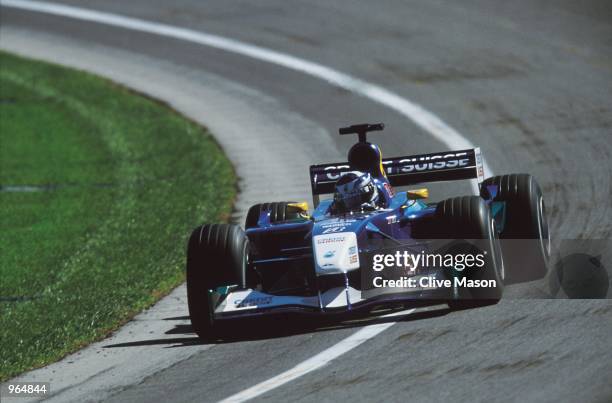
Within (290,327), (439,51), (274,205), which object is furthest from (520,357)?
(439,51)

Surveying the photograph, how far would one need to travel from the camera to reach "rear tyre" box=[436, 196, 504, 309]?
11.2 metres

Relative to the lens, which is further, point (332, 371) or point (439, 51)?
point (439, 51)

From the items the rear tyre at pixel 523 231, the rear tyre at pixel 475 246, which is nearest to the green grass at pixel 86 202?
the rear tyre at pixel 475 246

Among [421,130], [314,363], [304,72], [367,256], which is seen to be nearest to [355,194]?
[367,256]

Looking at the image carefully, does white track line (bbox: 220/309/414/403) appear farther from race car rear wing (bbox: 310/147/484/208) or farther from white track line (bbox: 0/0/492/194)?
white track line (bbox: 0/0/492/194)

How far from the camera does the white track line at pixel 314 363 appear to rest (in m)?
9.20

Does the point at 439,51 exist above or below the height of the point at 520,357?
above

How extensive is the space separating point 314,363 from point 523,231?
11.8ft

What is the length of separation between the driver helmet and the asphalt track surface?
1.46 m

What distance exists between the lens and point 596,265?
492 inches

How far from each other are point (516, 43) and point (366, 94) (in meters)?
3.93

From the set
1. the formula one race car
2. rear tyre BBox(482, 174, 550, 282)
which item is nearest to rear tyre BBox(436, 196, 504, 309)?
the formula one race car

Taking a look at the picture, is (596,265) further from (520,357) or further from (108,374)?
(108,374)

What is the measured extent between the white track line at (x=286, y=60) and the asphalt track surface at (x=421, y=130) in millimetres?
232
